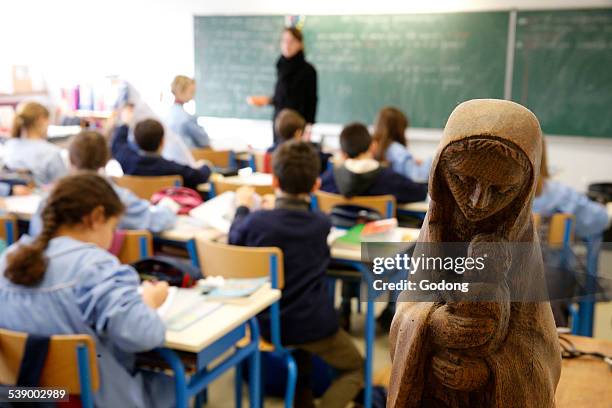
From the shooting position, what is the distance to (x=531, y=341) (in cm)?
71

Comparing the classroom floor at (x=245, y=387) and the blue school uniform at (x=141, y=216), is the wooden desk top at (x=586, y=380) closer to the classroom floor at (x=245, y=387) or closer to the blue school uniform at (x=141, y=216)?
the classroom floor at (x=245, y=387)

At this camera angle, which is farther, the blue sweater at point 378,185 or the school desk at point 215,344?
A: the blue sweater at point 378,185

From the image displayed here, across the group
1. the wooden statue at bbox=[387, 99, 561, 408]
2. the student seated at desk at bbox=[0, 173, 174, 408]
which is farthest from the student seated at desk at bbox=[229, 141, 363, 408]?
the wooden statue at bbox=[387, 99, 561, 408]

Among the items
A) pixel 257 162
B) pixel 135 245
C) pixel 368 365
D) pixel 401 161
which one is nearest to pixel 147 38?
pixel 257 162

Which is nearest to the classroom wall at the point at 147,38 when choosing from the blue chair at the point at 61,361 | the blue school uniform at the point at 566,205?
the blue school uniform at the point at 566,205

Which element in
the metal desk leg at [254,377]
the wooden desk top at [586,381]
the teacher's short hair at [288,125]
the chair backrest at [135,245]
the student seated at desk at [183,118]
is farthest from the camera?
the student seated at desk at [183,118]

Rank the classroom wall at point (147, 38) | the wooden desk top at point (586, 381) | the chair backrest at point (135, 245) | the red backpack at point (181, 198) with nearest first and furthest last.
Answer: the wooden desk top at point (586, 381) < the chair backrest at point (135, 245) < the red backpack at point (181, 198) < the classroom wall at point (147, 38)

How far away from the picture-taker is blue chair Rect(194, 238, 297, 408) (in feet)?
8.48

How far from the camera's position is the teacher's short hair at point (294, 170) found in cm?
279

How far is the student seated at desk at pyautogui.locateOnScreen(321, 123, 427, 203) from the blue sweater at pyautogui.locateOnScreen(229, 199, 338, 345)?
3.37 feet

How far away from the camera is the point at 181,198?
3.87 metres

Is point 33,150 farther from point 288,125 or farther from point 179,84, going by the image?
point 288,125

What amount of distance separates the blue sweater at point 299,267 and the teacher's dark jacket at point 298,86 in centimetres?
333

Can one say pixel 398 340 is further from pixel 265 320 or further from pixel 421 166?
pixel 421 166
